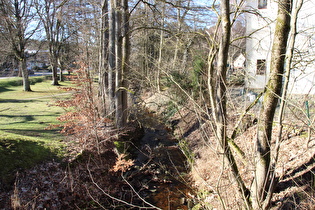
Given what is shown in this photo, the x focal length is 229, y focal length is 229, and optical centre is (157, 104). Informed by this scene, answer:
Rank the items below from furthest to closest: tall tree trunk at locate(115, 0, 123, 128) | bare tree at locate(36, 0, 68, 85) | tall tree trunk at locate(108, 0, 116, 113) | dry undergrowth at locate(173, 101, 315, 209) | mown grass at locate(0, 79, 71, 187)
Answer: bare tree at locate(36, 0, 68, 85) < tall tree trunk at locate(108, 0, 116, 113) < tall tree trunk at locate(115, 0, 123, 128) < mown grass at locate(0, 79, 71, 187) < dry undergrowth at locate(173, 101, 315, 209)

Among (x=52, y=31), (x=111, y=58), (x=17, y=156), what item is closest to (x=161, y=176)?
(x=17, y=156)

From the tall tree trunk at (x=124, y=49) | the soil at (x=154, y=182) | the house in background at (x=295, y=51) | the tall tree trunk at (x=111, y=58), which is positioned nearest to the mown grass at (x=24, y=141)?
the soil at (x=154, y=182)

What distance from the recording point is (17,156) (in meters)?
6.96

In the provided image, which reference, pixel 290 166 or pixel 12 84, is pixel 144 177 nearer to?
pixel 290 166

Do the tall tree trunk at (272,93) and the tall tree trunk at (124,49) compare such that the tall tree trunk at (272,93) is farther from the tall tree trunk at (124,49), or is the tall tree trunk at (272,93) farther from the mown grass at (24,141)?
the tall tree trunk at (124,49)

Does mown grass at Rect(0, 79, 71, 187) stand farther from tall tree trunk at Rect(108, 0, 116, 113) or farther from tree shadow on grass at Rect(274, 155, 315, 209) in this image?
tree shadow on grass at Rect(274, 155, 315, 209)

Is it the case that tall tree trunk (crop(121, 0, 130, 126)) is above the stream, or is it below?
above

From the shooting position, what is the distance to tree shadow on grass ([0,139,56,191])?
20.1ft

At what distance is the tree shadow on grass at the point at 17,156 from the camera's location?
20.1 ft

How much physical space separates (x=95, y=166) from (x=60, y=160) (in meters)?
1.19

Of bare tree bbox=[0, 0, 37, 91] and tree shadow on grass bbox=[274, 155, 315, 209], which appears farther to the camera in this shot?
bare tree bbox=[0, 0, 37, 91]

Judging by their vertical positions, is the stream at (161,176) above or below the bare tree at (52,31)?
below

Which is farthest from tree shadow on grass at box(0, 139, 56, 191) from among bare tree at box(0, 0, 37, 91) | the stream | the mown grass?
bare tree at box(0, 0, 37, 91)

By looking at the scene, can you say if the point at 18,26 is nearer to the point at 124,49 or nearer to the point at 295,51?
the point at 124,49
